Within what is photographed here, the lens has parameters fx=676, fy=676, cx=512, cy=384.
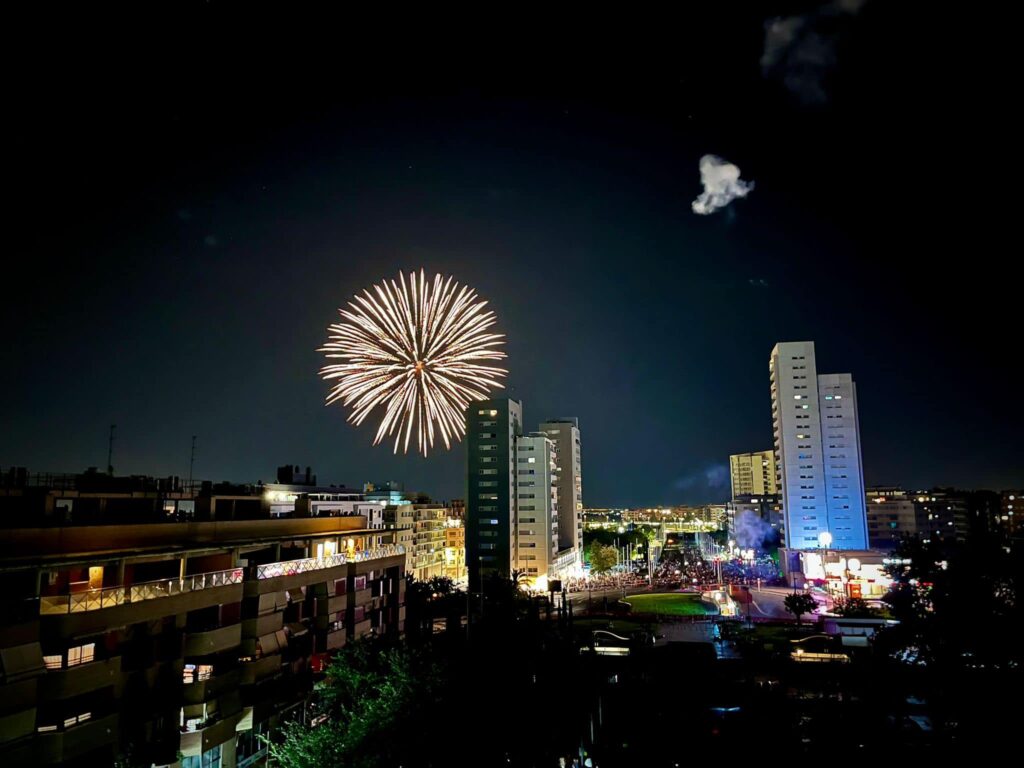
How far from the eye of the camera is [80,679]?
64.3 ft

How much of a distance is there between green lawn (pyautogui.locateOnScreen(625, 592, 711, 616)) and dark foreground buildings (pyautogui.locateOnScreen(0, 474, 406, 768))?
1585 inches

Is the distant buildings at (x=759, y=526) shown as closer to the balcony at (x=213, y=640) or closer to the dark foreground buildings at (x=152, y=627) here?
the dark foreground buildings at (x=152, y=627)

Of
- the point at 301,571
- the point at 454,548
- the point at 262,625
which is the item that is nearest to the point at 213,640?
the point at 262,625

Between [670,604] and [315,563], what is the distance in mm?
51481

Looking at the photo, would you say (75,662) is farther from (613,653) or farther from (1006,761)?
(613,653)

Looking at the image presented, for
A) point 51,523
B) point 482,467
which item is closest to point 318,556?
point 51,523

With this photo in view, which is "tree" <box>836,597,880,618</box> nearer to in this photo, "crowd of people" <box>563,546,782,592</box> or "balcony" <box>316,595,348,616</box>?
"crowd of people" <box>563,546,782,592</box>

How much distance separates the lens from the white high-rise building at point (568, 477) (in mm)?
123000

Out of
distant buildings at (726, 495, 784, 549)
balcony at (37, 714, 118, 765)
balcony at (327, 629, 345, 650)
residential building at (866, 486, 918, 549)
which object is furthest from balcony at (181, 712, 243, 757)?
residential building at (866, 486, 918, 549)

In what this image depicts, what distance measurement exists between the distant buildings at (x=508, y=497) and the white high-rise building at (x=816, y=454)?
3811 centimetres

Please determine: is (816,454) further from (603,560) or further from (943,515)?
(943,515)

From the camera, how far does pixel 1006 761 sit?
20141 millimetres

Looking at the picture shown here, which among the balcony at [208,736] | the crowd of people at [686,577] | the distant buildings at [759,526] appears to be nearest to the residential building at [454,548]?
the crowd of people at [686,577]

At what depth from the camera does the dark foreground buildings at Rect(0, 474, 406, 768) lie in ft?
62.8
